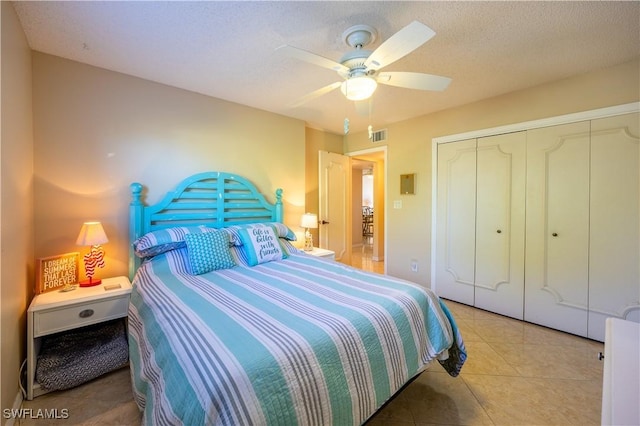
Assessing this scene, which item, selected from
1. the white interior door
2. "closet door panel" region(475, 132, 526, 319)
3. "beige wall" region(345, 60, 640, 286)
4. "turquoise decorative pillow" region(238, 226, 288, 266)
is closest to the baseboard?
"turquoise decorative pillow" region(238, 226, 288, 266)

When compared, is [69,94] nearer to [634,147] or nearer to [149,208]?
[149,208]

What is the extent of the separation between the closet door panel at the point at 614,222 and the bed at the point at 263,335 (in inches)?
66.4

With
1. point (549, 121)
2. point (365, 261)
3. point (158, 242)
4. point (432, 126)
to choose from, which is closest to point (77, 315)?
point (158, 242)

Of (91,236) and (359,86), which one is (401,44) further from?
(91,236)

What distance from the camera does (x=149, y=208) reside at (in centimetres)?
247

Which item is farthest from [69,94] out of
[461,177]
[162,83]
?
[461,177]

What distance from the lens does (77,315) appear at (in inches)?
72.1

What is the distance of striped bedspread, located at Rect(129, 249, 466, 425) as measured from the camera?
917 millimetres

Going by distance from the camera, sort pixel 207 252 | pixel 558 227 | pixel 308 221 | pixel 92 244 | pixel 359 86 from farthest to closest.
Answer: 1. pixel 308 221
2. pixel 558 227
3. pixel 207 252
4. pixel 92 244
5. pixel 359 86

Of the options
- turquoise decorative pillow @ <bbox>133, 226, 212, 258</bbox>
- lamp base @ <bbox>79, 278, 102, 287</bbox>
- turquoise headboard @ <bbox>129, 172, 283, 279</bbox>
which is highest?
turquoise headboard @ <bbox>129, 172, 283, 279</bbox>

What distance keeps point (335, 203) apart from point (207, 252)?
2.42 meters

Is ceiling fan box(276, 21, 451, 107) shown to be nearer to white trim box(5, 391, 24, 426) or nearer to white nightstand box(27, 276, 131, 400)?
white nightstand box(27, 276, 131, 400)

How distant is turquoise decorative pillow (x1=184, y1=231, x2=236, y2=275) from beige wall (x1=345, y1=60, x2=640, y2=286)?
246cm

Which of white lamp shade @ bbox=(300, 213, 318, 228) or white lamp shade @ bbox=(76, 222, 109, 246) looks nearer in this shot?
white lamp shade @ bbox=(76, 222, 109, 246)
